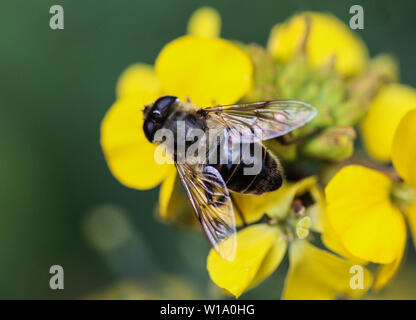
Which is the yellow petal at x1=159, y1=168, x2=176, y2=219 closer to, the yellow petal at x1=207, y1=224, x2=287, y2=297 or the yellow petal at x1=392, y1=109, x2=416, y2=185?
the yellow petal at x1=207, y1=224, x2=287, y2=297

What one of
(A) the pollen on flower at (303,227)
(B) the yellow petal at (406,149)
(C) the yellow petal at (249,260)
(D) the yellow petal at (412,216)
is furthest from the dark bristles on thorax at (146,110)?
(D) the yellow petal at (412,216)

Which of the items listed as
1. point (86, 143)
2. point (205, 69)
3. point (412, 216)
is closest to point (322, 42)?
point (205, 69)

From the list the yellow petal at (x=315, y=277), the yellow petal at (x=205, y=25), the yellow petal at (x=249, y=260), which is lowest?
the yellow petal at (x=315, y=277)

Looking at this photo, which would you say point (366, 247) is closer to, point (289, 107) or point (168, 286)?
point (289, 107)

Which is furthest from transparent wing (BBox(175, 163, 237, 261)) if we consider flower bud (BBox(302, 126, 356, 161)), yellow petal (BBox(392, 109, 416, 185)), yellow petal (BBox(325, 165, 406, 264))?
yellow petal (BBox(392, 109, 416, 185))

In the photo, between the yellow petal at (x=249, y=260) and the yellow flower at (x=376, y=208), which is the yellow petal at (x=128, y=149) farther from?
the yellow flower at (x=376, y=208)

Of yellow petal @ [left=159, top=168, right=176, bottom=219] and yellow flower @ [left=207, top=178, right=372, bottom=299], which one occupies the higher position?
yellow petal @ [left=159, top=168, right=176, bottom=219]
